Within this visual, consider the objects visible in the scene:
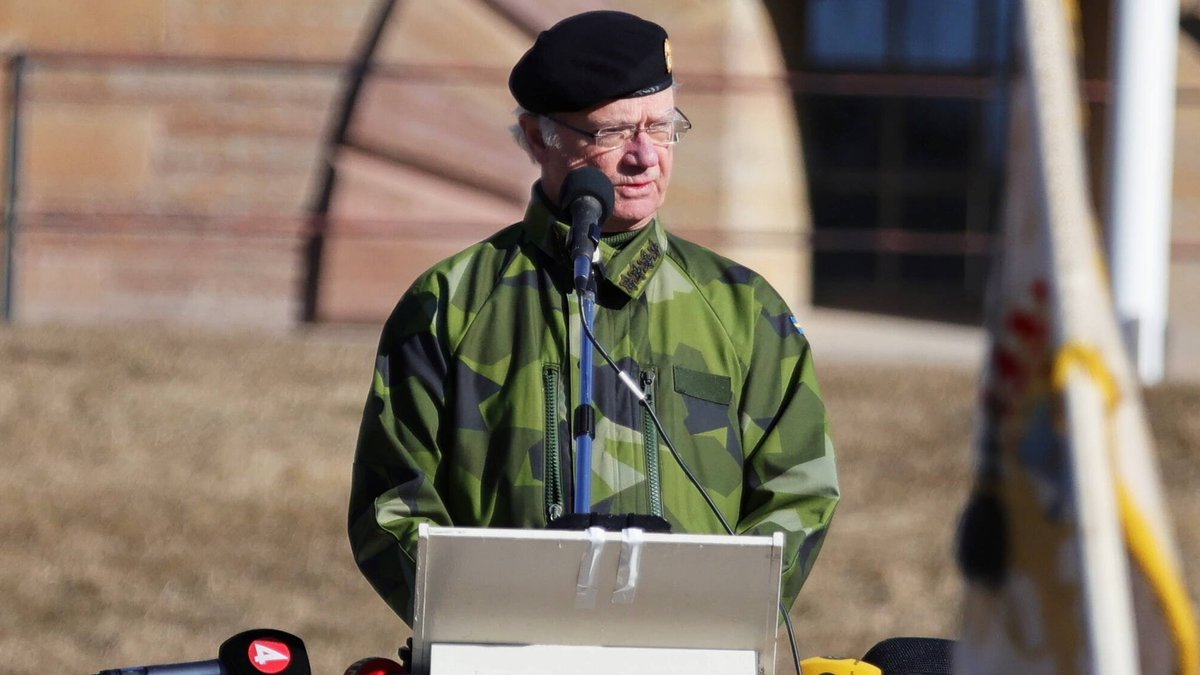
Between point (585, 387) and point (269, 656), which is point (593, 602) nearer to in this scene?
point (585, 387)

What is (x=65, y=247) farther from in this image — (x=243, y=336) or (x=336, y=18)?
(x=336, y=18)

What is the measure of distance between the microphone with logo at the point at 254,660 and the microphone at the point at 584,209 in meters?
0.69

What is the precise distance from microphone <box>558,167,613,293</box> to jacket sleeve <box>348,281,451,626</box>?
308 millimetres

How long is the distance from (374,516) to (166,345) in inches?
227

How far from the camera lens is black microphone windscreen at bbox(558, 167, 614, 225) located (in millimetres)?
3021

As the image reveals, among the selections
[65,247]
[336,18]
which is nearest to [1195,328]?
[336,18]

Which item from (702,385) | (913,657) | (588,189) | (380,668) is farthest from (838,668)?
(588,189)

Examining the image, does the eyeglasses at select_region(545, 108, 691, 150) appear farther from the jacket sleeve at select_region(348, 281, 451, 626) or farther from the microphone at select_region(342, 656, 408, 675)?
the microphone at select_region(342, 656, 408, 675)

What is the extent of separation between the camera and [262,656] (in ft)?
9.29

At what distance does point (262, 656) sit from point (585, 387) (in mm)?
617

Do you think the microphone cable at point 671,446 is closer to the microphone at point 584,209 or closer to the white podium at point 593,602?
the microphone at point 584,209

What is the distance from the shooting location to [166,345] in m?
8.58

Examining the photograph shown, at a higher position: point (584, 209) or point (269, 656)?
point (584, 209)

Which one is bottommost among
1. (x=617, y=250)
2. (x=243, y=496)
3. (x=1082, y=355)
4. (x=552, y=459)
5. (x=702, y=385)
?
(x=243, y=496)
